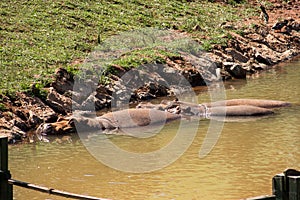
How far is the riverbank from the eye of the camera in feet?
55.1

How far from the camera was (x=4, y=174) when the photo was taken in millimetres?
7406

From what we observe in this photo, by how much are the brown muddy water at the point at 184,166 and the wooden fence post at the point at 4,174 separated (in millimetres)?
3971

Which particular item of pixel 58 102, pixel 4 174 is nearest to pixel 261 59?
pixel 58 102

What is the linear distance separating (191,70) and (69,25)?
4384mm

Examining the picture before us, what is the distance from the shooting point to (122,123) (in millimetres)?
16938

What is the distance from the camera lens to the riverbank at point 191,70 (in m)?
16.8

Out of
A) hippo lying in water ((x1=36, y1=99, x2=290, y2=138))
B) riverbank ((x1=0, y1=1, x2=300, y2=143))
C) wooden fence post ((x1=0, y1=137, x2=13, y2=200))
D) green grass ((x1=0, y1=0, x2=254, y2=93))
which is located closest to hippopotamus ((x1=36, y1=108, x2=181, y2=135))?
hippo lying in water ((x1=36, y1=99, x2=290, y2=138))

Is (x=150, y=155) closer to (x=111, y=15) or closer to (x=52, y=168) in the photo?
(x=52, y=168)

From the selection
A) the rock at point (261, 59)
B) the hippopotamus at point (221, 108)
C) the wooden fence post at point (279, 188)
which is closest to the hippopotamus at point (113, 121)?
the hippopotamus at point (221, 108)

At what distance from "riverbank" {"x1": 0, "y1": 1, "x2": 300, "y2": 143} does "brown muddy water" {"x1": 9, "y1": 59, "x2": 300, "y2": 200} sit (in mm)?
1562

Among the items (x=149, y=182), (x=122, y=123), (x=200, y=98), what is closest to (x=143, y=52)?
(x=200, y=98)

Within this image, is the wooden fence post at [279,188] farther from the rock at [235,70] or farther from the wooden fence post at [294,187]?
the rock at [235,70]

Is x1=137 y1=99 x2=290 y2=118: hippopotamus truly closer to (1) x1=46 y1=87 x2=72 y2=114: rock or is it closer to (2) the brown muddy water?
(2) the brown muddy water

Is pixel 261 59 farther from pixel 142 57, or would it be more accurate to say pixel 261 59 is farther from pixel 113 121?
pixel 113 121
